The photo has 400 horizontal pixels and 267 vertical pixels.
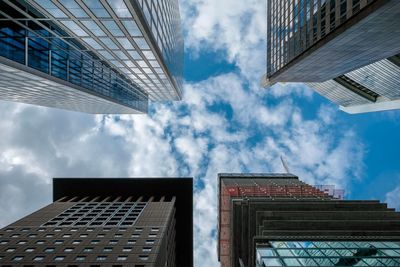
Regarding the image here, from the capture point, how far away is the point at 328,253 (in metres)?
35.0

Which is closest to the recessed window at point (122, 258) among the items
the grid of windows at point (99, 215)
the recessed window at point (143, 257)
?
the recessed window at point (143, 257)

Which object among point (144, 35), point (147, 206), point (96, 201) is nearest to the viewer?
point (144, 35)

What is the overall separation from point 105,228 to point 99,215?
947cm

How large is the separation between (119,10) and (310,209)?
3935cm

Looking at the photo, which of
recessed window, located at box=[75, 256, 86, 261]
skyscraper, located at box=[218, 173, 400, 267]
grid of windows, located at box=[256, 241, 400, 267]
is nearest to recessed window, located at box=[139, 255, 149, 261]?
recessed window, located at box=[75, 256, 86, 261]

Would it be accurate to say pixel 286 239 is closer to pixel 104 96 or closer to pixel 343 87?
pixel 104 96

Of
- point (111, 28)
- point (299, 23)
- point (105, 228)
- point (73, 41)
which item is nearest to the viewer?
point (111, 28)

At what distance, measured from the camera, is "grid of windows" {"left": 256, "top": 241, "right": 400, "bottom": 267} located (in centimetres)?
3241

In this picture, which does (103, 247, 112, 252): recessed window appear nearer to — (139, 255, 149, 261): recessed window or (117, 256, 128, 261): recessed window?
(117, 256, 128, 261): recessed window

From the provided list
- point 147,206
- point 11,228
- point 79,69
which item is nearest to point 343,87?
point 147,206

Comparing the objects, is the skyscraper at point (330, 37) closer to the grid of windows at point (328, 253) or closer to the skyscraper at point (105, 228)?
the grid of windows at point (328, 253)

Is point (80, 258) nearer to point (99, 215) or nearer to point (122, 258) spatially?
point (122, 258)

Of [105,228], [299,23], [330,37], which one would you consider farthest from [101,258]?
[299,23]

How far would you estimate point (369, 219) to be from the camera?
49719 millimetres
